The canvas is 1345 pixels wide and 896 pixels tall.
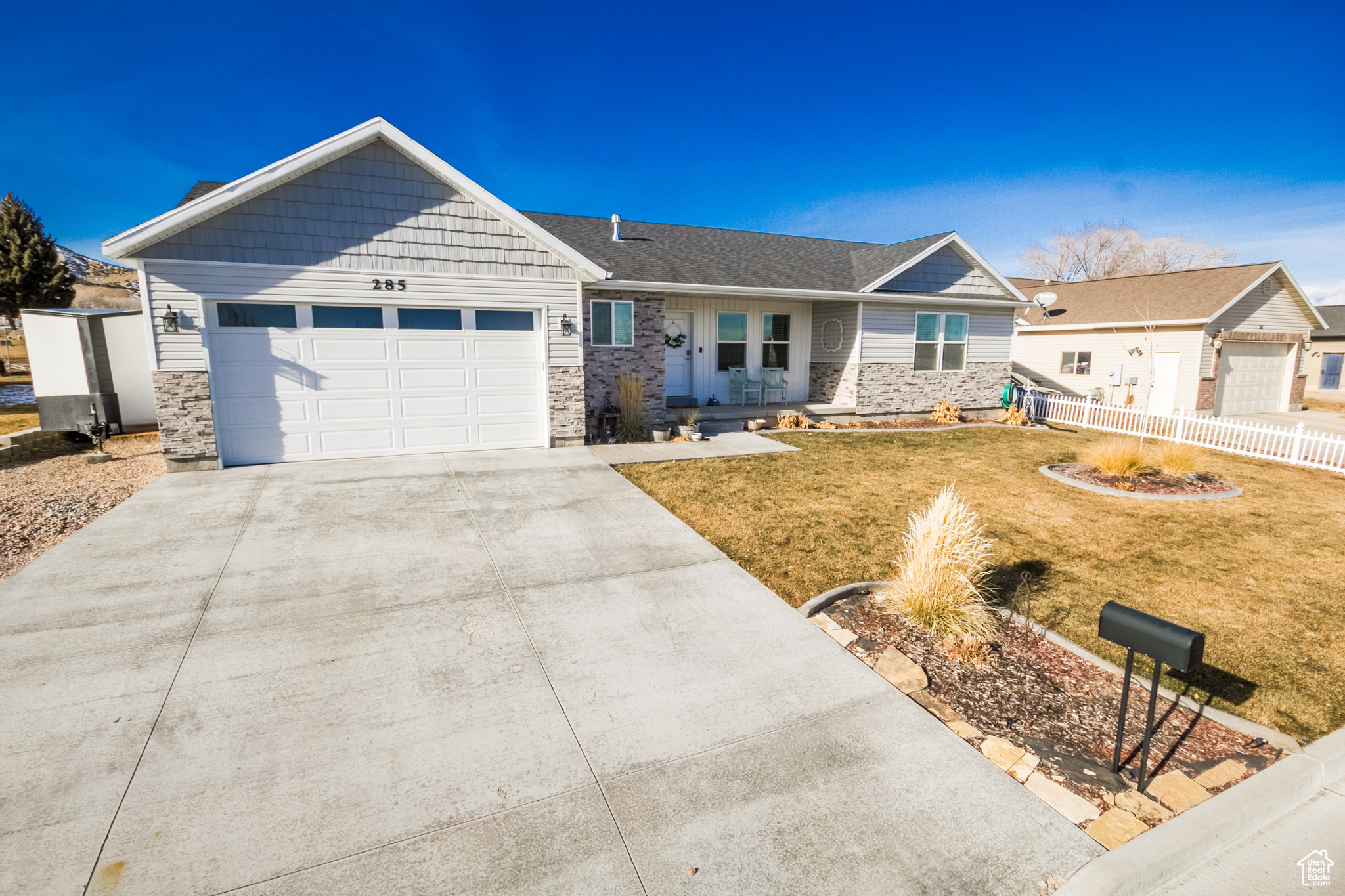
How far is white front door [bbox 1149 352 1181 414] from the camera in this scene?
18.2 meters

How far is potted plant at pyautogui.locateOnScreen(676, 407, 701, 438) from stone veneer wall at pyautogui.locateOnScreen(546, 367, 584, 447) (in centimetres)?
216

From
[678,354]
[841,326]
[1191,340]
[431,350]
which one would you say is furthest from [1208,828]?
[1191,340]

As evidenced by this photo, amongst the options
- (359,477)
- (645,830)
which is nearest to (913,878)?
(645,830)

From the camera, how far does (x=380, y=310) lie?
9.66m

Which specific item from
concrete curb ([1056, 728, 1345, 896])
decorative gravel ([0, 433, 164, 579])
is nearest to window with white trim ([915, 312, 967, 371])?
concrete curb ([1056, 728, 1345, 896])

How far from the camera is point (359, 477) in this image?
8.65 m

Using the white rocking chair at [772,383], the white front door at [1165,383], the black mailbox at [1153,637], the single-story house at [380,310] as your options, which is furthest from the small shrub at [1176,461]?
the white front door at [1165,383]

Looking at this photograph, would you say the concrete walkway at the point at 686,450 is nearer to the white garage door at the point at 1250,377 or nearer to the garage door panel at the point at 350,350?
the garage door panel at the point at 350,350

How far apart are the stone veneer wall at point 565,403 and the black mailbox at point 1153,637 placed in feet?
29.7

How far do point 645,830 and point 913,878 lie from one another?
1.14m

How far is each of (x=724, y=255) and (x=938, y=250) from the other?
543 cm

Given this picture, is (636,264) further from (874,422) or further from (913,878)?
(913,878)

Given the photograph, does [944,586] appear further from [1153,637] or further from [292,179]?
[292,179]

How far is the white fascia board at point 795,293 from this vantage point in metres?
12.1
